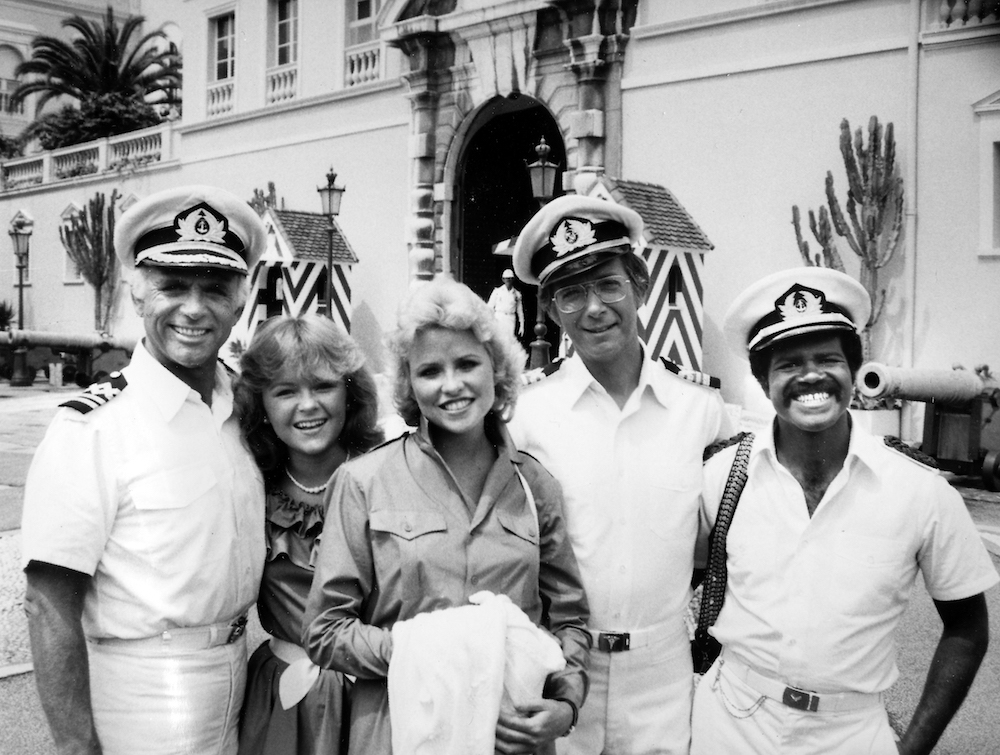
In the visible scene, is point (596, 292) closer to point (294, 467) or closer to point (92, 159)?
point (294, 467)

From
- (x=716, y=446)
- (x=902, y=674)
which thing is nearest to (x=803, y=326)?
(x=716, y=446)

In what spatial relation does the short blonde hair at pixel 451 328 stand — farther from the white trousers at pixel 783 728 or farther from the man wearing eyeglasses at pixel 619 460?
the white trousers at pixel 783 728

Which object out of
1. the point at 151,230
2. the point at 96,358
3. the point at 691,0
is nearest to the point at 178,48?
the point at 96,358

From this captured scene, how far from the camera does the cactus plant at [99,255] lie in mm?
23859

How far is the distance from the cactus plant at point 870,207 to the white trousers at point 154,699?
30.2ft

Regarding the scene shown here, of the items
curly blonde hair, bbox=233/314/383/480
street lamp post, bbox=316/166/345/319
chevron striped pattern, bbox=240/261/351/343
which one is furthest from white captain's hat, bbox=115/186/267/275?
chevron striped pattern, bbox=240/261/351/343

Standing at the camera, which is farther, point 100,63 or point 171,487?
point 100,63

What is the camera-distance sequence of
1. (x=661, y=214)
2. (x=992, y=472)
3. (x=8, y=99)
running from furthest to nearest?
(x=8, y=99)
(x=661, y=214)
(x=992, y=472)

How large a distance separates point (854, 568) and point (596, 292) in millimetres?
1020

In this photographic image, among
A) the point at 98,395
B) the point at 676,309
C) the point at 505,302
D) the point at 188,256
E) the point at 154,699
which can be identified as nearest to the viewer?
the point at 154,699

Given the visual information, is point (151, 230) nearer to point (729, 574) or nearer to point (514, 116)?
point (729, 574)

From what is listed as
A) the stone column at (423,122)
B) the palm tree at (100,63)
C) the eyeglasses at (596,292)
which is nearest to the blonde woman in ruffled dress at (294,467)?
the eyeglasses at (596,292)

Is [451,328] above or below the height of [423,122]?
below

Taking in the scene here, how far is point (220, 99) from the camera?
20141mm
